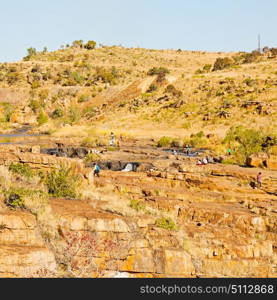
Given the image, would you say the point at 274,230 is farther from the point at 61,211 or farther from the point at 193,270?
the point at 61,211

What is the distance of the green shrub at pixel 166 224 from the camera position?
11.2 metres

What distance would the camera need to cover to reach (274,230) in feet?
46.0

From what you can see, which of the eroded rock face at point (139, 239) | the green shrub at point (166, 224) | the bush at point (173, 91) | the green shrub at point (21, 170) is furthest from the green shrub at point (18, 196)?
the bush at point (173, 91)

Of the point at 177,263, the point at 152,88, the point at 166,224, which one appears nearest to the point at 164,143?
the point at 152,88

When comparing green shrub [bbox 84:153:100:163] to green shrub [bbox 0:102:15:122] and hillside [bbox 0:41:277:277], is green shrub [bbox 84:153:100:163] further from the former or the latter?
green shrub [bbox 0:102:15:122]

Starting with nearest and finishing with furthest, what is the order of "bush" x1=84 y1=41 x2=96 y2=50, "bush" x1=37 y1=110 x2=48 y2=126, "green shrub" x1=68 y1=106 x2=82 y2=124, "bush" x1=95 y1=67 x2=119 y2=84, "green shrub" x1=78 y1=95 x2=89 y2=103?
"green shrub" x1=68 y1=106 x2=82 y2=124 → "bush" x1=37 y1=110 x2=48 y2=126 → "green shrub" x1=78 y1=95 x2=89 y2=103 → "bush" x1=95 y1=67 x2=119 y2=84 → "bush" x1=84 y1=41 x2=96 y2=50

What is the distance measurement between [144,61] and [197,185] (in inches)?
3401

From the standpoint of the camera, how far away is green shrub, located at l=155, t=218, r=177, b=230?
11.2 m

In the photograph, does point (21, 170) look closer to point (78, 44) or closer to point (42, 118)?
point (42, 118)

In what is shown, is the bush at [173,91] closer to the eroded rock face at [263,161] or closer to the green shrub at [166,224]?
the eroded rock face at [263,161]

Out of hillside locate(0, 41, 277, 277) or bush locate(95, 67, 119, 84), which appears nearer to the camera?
hillside locate(0, 41, 277, 277)

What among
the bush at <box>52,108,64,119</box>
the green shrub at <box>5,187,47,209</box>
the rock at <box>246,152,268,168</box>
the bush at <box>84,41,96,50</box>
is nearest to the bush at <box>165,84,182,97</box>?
the bush at <box>52,108,64,119</box>

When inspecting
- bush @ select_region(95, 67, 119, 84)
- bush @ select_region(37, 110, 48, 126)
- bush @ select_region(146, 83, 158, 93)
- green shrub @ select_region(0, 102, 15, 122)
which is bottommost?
bush @ select_region(37, 110, 48, 126)

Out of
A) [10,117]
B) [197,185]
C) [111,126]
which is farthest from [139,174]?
[10,117]
